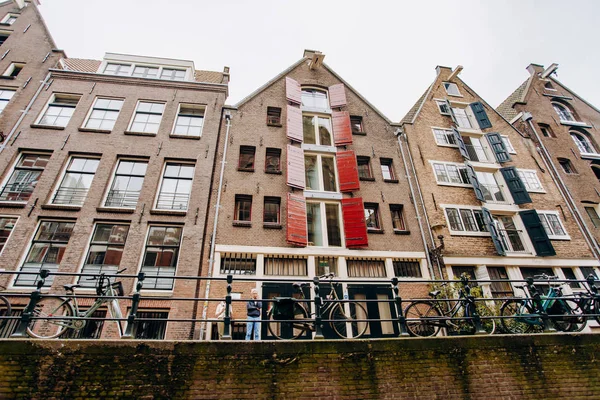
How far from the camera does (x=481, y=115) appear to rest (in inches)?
725

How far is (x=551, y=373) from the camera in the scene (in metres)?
5.09

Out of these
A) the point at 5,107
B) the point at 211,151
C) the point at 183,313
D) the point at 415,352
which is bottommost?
the point at 415,352

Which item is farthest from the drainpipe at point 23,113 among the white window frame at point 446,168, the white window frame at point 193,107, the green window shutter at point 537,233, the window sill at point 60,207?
the green window shutter at point 537,233

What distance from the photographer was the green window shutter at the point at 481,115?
18.0 metres

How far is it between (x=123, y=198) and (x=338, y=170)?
10.0 meters

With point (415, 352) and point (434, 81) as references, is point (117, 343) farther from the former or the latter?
point (434, 81)

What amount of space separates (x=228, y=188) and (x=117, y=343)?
9239 millimetres

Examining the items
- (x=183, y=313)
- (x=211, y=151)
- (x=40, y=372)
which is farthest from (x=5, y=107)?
(x=40, y=372)

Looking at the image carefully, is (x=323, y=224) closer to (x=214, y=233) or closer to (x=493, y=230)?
(x=214, y=233)

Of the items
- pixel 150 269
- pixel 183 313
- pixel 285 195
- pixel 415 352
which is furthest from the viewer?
pixel 285 195

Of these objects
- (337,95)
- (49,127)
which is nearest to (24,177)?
(49,127)

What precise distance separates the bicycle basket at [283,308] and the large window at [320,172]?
8.96 metres

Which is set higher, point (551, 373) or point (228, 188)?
point (228, 188)

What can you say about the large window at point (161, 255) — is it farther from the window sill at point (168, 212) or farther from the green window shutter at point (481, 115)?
the green window shutter at point (481, 115)
